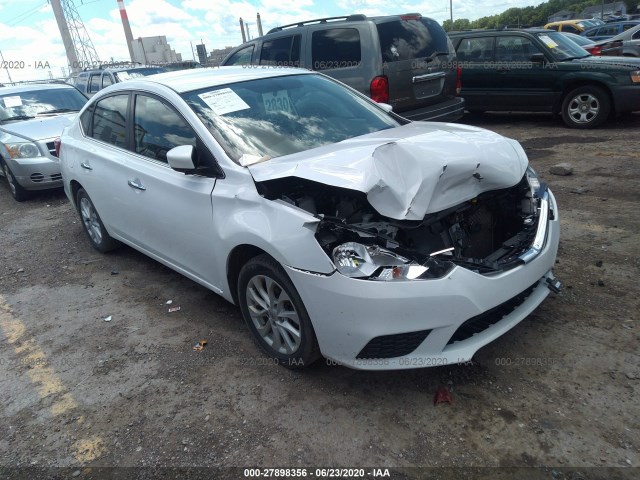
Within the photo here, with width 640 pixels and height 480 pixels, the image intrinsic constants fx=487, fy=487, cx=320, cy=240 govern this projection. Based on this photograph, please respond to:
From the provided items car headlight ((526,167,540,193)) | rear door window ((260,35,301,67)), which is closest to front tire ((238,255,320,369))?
car headlight ((526,167,540,193))

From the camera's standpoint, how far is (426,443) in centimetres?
238

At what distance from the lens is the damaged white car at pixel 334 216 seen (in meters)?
2.44

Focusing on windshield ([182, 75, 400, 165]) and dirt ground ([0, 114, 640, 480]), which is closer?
dirt ground ([0, 114, 640, 480])

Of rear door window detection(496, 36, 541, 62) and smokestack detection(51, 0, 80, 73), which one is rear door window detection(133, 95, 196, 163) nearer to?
rear door window detection(496, 36, 541, 62)

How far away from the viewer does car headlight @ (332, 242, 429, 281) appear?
2414mm

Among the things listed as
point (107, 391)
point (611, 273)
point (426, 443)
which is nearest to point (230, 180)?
Answer: point (107, 391)

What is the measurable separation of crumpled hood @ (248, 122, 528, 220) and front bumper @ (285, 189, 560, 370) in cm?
42

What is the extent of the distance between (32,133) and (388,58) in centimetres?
546

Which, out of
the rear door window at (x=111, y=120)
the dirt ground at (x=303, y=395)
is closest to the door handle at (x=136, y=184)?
the rear door window at (x=111, y=120)

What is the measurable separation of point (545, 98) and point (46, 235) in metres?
8.22

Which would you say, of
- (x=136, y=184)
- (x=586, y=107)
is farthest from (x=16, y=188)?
(x=586, y=107)

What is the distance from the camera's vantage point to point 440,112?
7203 mm

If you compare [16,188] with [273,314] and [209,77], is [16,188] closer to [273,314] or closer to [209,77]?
[209,77]

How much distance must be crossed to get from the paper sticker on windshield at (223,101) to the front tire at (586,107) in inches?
278
